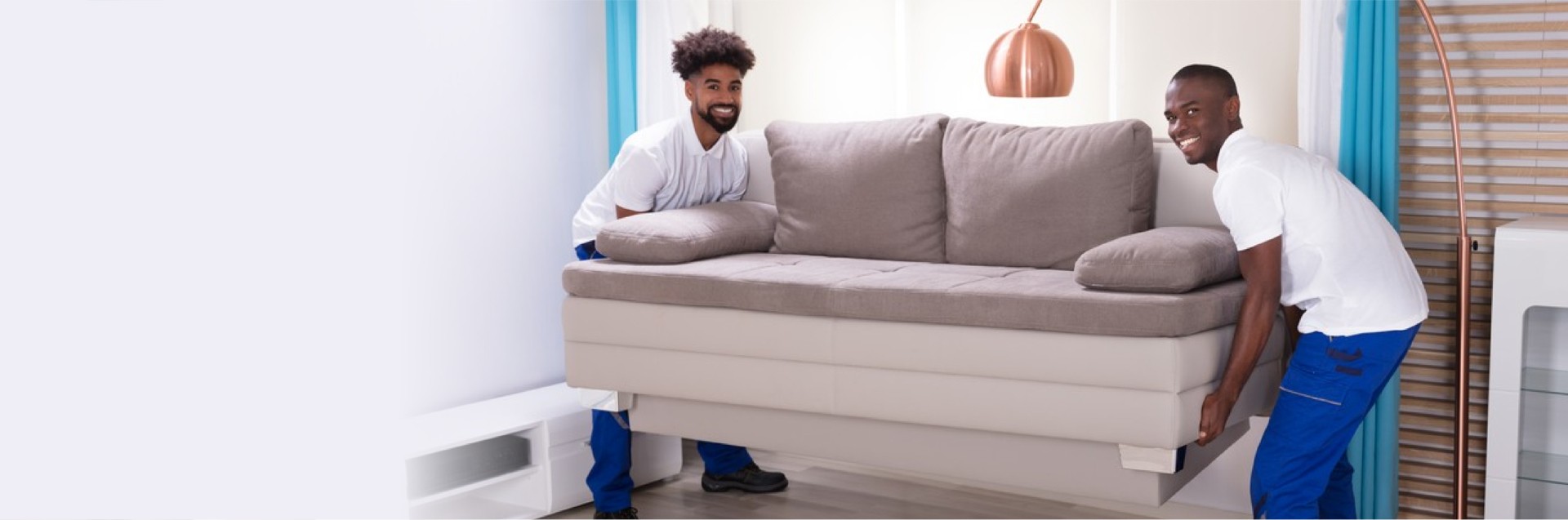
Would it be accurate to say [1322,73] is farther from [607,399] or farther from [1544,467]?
[607,399]

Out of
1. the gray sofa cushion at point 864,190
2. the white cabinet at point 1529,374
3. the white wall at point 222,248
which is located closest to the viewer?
the white wall at point 222,248

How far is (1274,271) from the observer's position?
2.78 meters

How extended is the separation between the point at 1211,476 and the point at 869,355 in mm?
1196

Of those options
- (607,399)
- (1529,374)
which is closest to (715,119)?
(607,399)

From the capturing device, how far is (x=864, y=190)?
153 inches

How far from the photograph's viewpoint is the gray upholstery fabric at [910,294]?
2840mm

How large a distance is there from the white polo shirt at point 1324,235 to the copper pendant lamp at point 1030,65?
0.86 meters

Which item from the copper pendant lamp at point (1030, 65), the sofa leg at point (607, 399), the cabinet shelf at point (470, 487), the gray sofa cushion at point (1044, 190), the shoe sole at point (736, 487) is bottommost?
the shoe sole at point (736, 487)

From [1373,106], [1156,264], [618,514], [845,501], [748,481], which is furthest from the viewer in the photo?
[748,481]

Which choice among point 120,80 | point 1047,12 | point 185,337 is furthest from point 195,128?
point 1047,12

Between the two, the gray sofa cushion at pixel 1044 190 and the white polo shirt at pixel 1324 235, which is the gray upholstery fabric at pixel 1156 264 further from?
the gray sofa cushion at pixel 1044 190

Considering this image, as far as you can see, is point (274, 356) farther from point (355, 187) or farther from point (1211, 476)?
point (1211, 476)

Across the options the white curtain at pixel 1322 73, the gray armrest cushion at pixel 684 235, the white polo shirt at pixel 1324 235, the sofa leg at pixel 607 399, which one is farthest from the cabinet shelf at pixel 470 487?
the white curtain at pixel 1322 73

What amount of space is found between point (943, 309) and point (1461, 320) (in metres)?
1.24
